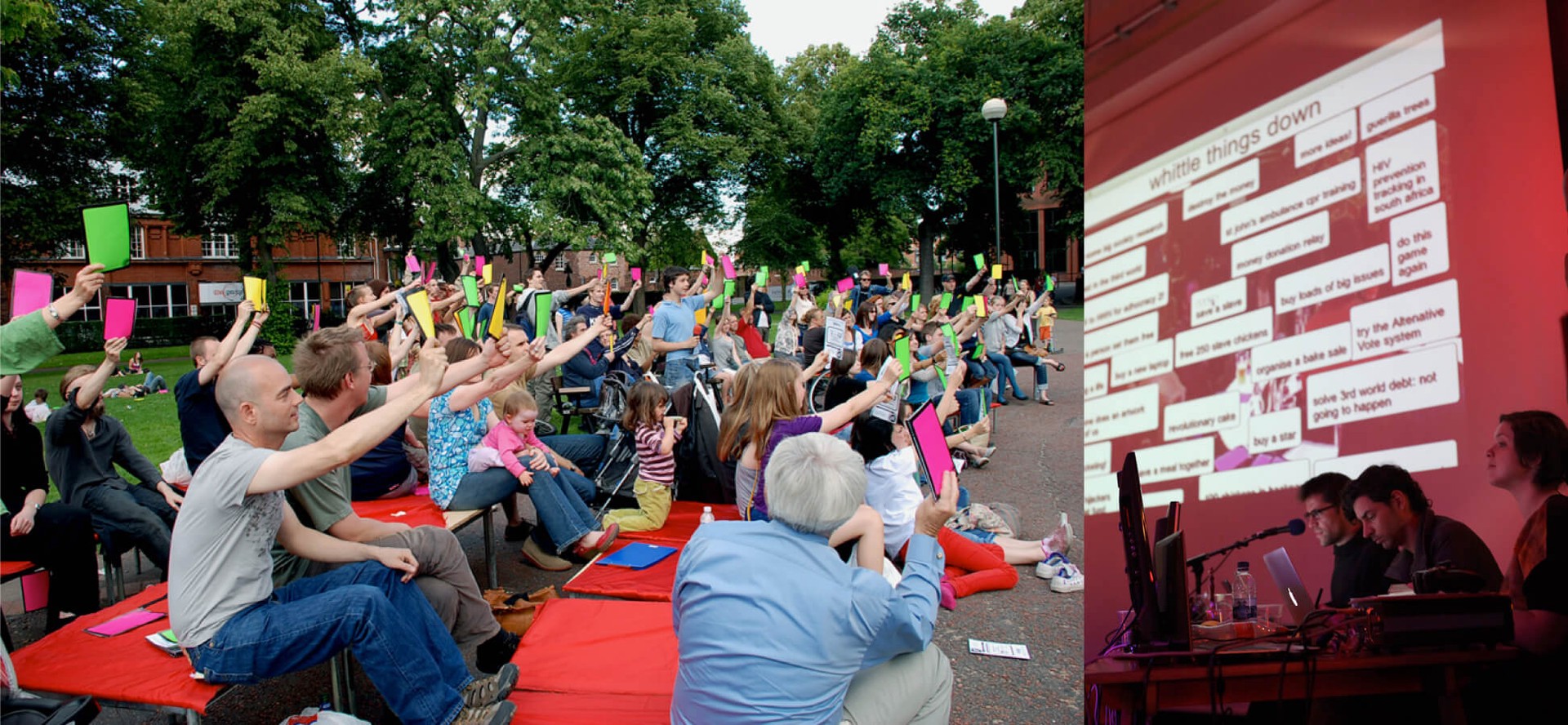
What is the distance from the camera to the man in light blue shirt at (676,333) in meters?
8.02

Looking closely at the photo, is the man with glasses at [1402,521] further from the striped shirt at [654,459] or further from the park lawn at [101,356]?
the park lawn at [101,356]

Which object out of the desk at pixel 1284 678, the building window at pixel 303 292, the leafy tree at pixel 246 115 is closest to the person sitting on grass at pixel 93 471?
the desk at pixel 1284 678

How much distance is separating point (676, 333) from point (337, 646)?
551cm

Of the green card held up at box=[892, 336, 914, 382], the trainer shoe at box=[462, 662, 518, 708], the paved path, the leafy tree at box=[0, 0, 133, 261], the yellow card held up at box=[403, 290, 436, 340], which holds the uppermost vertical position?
the leafy tree at box=[0, 0, 133, 261]

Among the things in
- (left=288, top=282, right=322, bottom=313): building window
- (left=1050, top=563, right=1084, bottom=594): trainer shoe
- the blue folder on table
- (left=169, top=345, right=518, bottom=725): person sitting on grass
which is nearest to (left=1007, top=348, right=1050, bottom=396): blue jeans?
(left=1050, top=563, right=1084, bottom=594): trainer shoe

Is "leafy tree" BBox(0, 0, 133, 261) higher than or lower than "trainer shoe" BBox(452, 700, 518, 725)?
higher

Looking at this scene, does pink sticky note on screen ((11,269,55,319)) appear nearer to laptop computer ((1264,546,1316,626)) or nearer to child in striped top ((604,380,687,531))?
child in striped top ((604,380,687,531))

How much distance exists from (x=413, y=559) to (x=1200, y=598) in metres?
2.66

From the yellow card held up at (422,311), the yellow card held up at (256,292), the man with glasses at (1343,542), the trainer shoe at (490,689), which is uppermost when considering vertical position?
the yellow card held up at (256,292)

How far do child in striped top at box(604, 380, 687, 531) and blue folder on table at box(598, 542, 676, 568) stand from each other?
0.40 metres

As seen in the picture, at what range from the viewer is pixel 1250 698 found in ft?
7.22

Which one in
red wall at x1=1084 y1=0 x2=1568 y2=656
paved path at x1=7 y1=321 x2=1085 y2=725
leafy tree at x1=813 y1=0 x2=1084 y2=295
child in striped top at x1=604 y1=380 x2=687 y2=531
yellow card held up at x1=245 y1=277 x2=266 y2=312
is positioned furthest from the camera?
leafy tree at x1=813 y1=0 x2=1084 y2=295

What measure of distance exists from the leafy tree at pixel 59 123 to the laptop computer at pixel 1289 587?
26531 mm

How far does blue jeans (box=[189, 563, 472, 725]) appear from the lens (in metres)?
2.68
